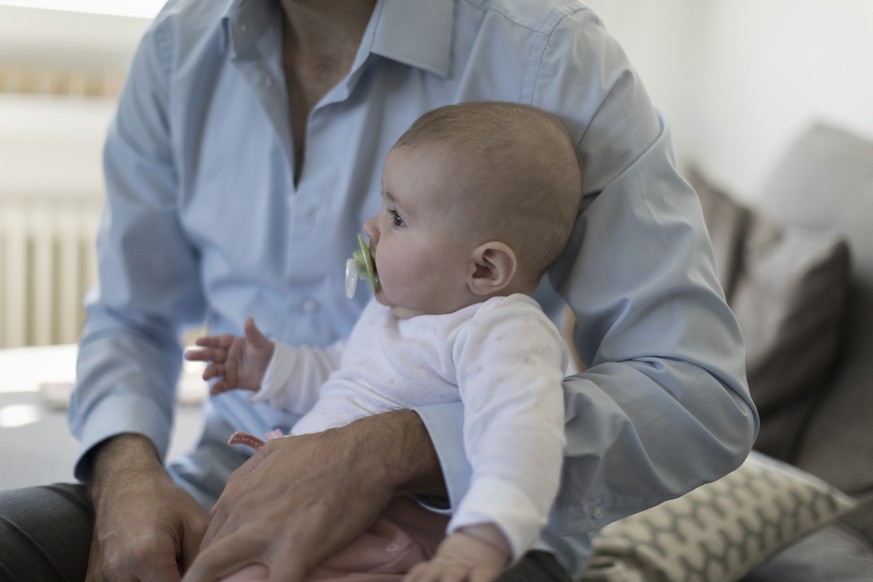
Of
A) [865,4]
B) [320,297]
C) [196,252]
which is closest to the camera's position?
[320,297]

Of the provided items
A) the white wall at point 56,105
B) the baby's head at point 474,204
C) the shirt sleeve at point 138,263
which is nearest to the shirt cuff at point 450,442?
the baby's head at point 474,204

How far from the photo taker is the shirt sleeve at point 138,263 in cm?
139

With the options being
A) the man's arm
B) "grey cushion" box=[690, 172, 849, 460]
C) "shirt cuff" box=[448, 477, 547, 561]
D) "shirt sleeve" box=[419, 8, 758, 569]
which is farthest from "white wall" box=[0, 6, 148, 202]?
"shirt cuff" box=[448, 477, 547, 561]

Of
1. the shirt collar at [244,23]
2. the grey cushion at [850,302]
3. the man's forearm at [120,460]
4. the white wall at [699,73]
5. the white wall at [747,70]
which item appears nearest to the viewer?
the man's forearm at [120,460]

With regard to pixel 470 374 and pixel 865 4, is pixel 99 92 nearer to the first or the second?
pixel 865 4

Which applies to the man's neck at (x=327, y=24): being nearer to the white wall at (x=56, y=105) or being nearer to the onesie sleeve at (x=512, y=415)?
the onesie sleeve at (x=512, y=415)

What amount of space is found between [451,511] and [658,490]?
228 millimetres

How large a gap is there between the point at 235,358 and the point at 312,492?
1.25ft

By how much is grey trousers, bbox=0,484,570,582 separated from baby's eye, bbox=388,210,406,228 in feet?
1.35

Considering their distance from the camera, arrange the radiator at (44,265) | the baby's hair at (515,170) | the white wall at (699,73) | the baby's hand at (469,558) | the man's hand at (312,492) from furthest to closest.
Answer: the radiator at (44,265) < the white wall at (699,73) < the baby's hair at (515,170) < the man's hand at (312,492) < the baby's hand at (469,558)

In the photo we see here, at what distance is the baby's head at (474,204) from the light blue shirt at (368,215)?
7 centimetres

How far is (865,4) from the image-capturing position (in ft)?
6.84

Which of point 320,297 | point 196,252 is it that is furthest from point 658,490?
point 196,252

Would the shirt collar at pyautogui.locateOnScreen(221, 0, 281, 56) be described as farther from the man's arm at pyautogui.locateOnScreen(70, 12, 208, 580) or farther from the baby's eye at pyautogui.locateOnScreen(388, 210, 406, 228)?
the baby's eye at pyautogui.locateOnScreen(388, 210, 406, 228)
